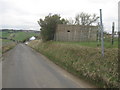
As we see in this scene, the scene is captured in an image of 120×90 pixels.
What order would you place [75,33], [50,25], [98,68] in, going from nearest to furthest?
[98,68] < [75,33] < [50,25]

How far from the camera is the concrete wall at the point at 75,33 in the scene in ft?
110

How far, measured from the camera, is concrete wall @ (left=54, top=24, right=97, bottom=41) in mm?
33572

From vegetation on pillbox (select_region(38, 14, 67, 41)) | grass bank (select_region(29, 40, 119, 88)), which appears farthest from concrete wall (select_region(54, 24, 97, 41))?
grass bank (select_region(29, 40, 119, 88))

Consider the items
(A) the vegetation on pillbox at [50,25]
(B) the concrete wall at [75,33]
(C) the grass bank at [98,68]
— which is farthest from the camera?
(A) the vegetation on pillbox at [50,25]

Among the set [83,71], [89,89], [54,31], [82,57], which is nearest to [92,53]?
[82,57]

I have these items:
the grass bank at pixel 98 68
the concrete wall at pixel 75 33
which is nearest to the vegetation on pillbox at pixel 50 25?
the concrete wall at pixel 75 33

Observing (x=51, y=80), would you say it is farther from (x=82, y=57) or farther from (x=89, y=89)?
(x=82, y=57)

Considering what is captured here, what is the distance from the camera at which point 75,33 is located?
34188mm

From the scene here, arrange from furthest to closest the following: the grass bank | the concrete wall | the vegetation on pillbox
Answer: the vegetation on pillbox < the concrete wall < the grass bank

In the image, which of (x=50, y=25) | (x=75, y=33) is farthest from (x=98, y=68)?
(x=50, y=25)

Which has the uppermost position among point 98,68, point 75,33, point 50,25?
point 50,25

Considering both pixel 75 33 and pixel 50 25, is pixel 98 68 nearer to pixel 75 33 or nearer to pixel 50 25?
pixel 75 33

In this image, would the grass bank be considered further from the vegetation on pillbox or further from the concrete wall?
the vegetation on pillbox

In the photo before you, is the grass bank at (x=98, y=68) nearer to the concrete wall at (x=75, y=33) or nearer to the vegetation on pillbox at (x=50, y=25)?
the concrete wall at (x=75, y=33)
